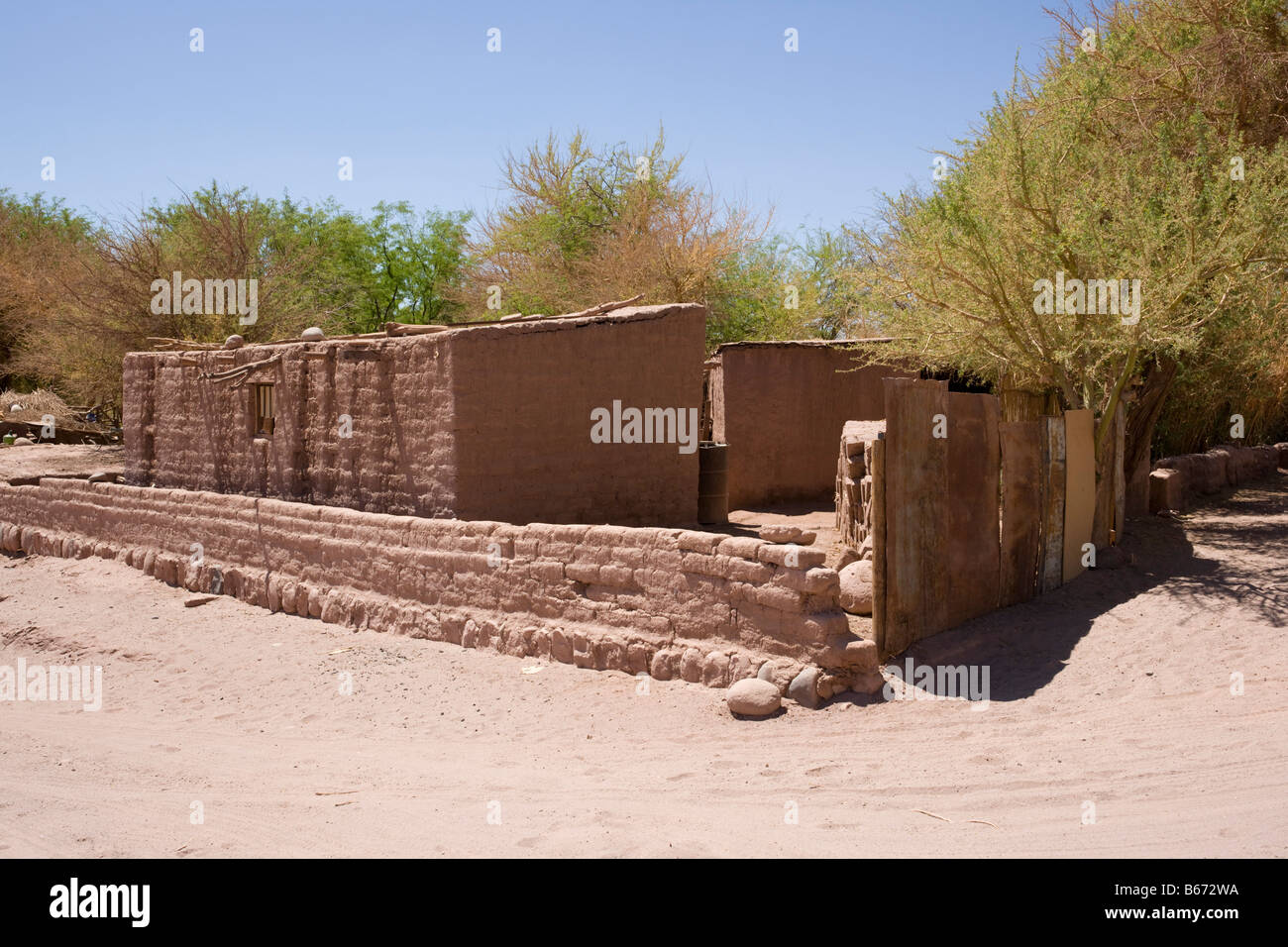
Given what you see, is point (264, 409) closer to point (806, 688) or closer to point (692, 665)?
point (692, 665)

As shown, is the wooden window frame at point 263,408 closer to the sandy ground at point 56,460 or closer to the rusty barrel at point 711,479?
the rusty barrel at point 711,479

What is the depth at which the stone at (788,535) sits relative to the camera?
7469 millimetres

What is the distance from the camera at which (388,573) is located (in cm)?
912

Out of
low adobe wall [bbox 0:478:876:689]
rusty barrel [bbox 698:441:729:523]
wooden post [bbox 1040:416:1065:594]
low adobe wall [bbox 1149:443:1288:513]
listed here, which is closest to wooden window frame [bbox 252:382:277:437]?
low adobe wall [bbox 0:478:876:689]

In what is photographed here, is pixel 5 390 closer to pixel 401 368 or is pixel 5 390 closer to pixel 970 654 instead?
pixel 401 368

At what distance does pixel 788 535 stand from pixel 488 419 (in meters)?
3.24

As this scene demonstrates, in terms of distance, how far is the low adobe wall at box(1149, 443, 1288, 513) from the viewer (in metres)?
11.2

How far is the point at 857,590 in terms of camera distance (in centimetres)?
764

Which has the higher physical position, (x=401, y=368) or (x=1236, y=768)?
(x=401, y=368)

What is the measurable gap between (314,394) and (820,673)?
23.7ft

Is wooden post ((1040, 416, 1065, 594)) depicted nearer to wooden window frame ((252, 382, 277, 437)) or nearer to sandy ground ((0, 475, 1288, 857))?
sandy ground ((0, 475, 1288, 857))

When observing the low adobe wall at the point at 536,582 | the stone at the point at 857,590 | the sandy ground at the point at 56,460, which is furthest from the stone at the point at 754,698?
the sandy ground at the point at 56,460

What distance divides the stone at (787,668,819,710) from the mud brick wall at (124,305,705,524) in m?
4.15
